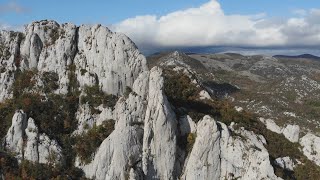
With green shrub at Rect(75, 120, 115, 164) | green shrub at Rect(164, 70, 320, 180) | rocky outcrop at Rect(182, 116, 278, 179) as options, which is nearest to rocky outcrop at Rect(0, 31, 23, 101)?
green shrub at Rect(75, 120, 115, 164)

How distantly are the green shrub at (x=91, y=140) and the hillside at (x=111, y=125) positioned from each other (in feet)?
0.49

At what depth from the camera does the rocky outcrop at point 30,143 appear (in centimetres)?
6544

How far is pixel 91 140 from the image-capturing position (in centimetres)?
6669

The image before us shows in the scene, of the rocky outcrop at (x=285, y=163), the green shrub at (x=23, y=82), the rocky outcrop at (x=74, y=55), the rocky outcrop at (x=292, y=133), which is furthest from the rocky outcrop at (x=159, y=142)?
the rocky outcrop at (x=292, y=133)

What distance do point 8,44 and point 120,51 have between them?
20.6 meters

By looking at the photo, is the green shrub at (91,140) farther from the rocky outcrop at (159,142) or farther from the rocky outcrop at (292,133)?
the rocky outcrop at (292,133)

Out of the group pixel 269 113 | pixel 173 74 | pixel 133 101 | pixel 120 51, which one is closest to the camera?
pixel 133 101

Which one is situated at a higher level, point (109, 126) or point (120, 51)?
point (120, 51)

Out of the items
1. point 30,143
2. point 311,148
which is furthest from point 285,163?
point 30,143

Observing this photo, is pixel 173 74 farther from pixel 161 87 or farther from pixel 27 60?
pixel 27 60

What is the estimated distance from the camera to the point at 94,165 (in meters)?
65.4

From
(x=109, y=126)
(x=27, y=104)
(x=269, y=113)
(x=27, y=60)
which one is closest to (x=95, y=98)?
(x=109, y=126)

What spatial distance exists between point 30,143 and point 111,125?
468 inches

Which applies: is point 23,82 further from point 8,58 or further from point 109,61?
point 109,61
